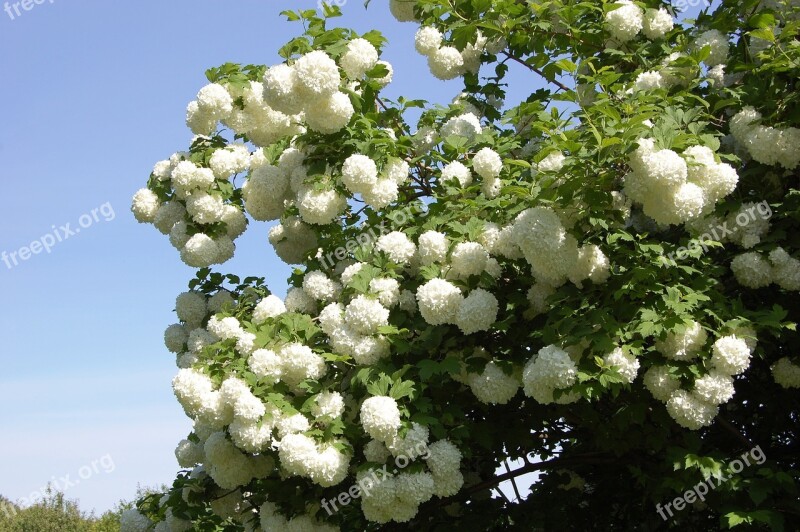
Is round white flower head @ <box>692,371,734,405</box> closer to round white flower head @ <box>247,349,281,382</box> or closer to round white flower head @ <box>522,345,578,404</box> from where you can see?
round white flower head @ <box>522,345,578,404</box>

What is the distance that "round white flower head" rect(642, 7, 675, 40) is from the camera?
265 inches

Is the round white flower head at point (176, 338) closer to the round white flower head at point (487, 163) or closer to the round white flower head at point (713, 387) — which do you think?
the round white flower head at point (487, 163)

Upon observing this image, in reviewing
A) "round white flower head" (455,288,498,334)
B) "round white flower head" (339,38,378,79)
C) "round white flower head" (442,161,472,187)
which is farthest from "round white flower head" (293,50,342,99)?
"round white flower head" (455,288,498,334)

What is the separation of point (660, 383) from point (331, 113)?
9.17ft

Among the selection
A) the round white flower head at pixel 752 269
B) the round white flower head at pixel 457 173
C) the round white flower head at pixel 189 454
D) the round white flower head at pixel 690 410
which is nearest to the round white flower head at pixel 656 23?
the round white flower head at pixel 457 173

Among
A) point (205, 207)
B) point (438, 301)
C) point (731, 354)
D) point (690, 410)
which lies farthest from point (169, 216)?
point (731, 354)

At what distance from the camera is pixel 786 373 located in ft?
18.6

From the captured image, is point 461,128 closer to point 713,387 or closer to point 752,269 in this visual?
point 752,269

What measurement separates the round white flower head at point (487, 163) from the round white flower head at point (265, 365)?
2.01m

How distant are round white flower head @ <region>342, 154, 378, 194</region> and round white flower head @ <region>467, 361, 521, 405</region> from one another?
60.8 inches

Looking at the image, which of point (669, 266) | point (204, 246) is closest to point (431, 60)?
point (204, 246)

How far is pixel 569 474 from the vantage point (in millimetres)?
7098

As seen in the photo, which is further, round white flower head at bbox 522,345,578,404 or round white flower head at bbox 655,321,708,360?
round white flower head at bbox 655,321,708,360

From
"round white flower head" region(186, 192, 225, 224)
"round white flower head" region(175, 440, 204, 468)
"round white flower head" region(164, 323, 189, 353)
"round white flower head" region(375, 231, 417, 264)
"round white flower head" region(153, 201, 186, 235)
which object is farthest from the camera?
"round white flower head" region(164, 323, 189, 353)
